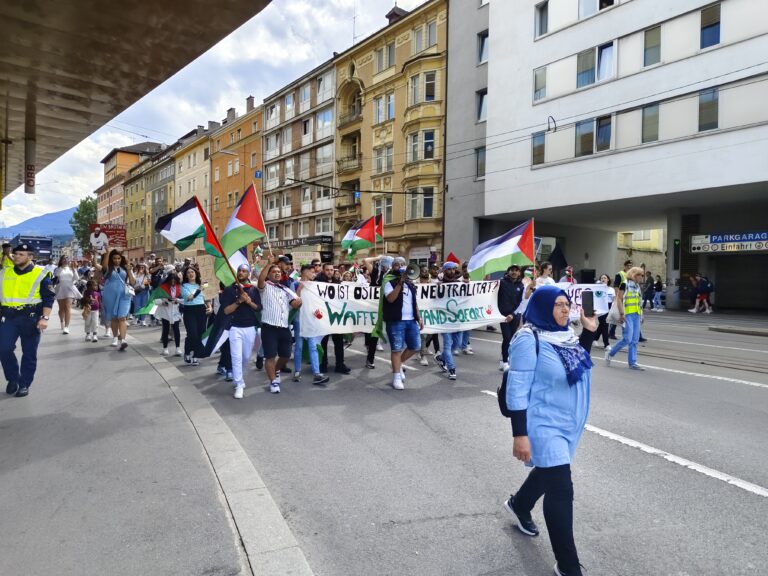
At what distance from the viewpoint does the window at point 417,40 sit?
34594 mm

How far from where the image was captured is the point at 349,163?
40.9 meters

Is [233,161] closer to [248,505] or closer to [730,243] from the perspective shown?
[730,243]

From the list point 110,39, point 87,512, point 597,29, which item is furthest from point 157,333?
point 597,29

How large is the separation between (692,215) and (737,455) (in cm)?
2389

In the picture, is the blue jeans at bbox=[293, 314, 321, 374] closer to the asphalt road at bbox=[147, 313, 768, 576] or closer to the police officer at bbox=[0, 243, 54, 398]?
the asphalt road at bbox=[147, 313, 768, 576]

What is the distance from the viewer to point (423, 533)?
343 cm

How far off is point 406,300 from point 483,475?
4.00 metres

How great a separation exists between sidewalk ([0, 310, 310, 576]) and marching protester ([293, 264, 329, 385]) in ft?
5.72

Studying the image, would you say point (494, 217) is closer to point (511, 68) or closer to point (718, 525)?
point (511, 68)

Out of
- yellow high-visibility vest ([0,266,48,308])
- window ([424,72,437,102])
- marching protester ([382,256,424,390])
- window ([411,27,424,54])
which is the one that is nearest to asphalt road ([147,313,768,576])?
marching protester ([382,256,424,390])

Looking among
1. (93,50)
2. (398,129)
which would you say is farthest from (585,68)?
(93,50)

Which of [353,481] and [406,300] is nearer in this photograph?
[353,481]

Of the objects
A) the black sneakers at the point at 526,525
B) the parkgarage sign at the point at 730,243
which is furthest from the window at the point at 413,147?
the black sneakers at the point at 526,525

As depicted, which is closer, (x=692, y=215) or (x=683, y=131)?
(x=683, y=131)
